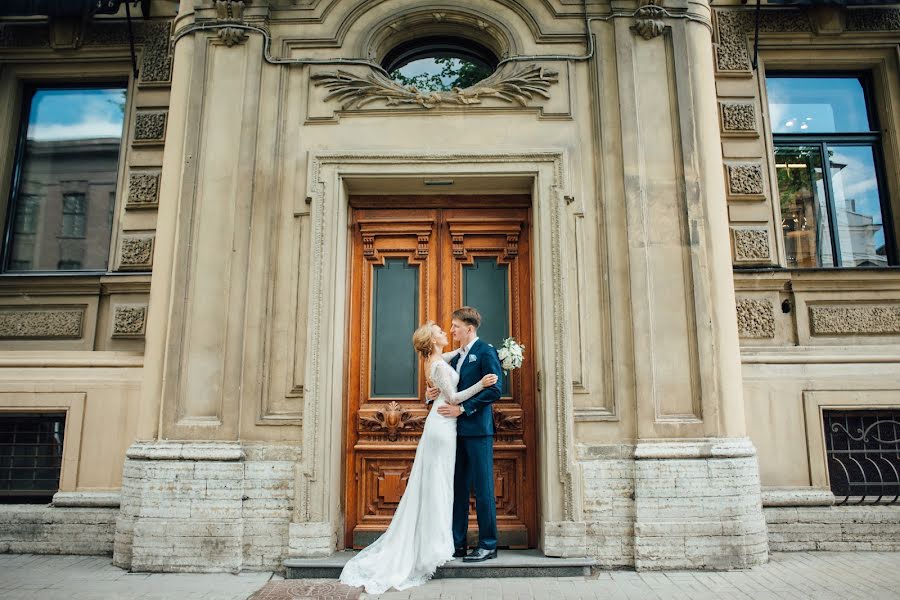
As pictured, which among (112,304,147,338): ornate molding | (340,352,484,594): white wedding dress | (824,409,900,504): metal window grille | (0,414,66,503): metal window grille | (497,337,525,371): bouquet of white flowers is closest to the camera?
(340,352,484,594): white wedding dress

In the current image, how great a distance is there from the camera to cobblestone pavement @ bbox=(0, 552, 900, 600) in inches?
200

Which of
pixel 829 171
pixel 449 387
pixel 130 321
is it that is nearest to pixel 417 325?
pixel 449 387

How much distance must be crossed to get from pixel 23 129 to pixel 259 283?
4.61 metres

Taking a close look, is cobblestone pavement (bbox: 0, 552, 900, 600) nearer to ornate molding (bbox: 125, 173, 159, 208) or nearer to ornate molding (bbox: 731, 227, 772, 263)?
ornate molding (bbox: 731, 227, 772, 263)

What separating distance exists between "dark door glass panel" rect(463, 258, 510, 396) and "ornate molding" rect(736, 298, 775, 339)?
2722 millimetres

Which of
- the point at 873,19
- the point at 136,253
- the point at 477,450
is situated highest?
the point at 873,19

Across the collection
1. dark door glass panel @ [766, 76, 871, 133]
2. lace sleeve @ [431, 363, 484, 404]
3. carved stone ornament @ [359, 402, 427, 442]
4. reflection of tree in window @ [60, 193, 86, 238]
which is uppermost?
dark door glass panel @ [766, 76, 871, 133]

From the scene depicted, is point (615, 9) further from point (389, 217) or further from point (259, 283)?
point (259, 283)

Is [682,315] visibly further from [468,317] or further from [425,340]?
[425,340]

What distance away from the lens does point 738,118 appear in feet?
25.0

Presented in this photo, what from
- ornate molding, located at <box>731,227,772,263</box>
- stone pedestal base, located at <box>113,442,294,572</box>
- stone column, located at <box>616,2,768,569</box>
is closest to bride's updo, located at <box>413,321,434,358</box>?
stone pedestal base, located at <box>113,442,294,572</box>

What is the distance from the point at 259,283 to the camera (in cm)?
642

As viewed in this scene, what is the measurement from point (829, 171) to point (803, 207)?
0.62 meters

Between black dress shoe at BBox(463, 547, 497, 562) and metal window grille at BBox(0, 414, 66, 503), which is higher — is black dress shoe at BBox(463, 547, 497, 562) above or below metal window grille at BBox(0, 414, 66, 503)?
below
